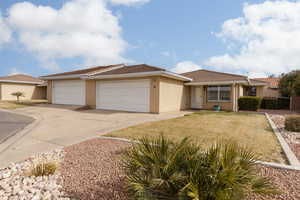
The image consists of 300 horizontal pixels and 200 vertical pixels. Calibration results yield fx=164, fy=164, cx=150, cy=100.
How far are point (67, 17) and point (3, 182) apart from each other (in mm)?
12335

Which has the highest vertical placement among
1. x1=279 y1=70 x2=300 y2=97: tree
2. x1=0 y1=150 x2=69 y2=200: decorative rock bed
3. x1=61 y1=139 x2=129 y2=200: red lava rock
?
x1=279 y1=70 x2=300 y2=97: tree

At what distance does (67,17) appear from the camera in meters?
12.1

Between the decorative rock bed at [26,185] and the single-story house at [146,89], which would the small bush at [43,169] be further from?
the single-story house at [146,89]

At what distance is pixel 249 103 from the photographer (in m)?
15.6

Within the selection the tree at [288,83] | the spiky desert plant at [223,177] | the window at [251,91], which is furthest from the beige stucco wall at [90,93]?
the tree at [288,83]

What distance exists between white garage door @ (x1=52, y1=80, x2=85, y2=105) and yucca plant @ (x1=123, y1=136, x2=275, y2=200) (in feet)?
51.0

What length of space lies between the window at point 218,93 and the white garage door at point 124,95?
7.17 meters

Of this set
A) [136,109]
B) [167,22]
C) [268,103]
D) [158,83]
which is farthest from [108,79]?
[268,103]

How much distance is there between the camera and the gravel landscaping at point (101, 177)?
2.60 m

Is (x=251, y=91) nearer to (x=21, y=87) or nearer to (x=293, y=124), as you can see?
(x=293, y=124)

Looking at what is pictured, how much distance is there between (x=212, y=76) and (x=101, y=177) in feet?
53.2

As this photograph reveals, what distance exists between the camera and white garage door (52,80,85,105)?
1658 cm

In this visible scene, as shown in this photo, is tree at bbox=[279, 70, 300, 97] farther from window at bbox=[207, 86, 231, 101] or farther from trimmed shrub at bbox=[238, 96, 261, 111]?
window at bbox=[207, 86, 231, 101]

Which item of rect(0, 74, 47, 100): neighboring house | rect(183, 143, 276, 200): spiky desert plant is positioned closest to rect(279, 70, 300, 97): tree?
rect(183, 143, 276, 200): spiky desert plant
